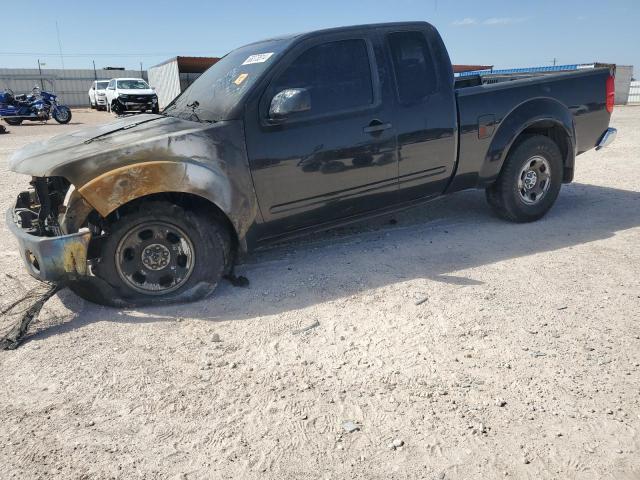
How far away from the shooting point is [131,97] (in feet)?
78.7

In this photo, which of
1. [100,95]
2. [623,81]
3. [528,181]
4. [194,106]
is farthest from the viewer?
[100,95]

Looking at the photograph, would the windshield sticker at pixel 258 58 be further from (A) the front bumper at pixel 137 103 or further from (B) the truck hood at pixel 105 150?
(A) the front bumper at pixel 137 103

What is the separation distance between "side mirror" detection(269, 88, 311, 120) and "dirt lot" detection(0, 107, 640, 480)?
1318 mm

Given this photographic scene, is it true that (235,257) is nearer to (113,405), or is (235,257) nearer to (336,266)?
(336,266)

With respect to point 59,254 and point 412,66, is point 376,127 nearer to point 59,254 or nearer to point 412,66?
point 412,66

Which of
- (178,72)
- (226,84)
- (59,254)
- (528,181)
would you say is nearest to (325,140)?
(226,84)

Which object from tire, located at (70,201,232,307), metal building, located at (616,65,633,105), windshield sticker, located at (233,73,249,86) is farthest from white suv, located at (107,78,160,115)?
metal building, located at (616,65,633,105)

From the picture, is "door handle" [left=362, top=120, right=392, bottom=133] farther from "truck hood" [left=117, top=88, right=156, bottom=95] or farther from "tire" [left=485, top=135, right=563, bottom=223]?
"truck hood" [left=117, top=88, right=156, bottom=95]

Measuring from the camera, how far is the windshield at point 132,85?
25081 mm

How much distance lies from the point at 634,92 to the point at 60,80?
121 ft

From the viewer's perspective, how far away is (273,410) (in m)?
2.46

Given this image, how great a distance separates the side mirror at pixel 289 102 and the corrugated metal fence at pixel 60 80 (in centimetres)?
3769

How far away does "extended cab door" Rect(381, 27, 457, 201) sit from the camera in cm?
427

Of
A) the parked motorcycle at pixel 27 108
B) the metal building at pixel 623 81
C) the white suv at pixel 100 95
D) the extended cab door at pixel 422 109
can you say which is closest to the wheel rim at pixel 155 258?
the extended cab door at pixel 422 109
